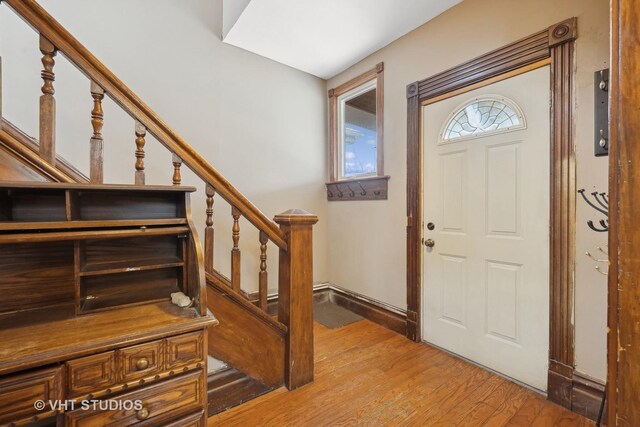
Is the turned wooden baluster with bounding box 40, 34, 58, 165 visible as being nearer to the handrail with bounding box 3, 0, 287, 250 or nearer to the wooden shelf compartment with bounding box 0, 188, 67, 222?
the handrail with bounding box 3, 0, 287, 250

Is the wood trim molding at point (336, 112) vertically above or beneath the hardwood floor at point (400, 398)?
above

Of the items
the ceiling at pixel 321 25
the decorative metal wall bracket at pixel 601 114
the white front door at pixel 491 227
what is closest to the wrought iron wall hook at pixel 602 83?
the decorative metal wall bracket at pixel 601 114

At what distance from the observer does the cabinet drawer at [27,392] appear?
2.54 feet

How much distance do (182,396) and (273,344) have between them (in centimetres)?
70

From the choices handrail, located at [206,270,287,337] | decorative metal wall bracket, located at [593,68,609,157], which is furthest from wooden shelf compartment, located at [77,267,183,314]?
decorative metal wall bracket, located at [593,68,609,157]

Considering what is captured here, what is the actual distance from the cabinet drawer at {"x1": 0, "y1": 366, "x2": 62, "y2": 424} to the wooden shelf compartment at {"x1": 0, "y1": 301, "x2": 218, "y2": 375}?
Result: 3 centimetres

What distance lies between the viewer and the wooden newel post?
5.59 ft

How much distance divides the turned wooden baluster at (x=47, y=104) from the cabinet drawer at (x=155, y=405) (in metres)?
1.00

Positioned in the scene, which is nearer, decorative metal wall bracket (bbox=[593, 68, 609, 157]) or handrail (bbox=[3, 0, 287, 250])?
handrail (bbox=[3, 0, 287, 250])

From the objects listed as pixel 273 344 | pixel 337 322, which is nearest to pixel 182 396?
pixel 273 344

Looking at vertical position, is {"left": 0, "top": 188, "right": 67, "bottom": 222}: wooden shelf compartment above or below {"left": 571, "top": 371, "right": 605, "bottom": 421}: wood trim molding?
above

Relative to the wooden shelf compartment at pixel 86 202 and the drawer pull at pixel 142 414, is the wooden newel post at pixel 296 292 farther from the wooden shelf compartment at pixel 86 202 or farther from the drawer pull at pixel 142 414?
the drawer pull at pixel 142 414

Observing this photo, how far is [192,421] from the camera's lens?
1.04 m

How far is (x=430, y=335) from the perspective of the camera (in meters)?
2.28
